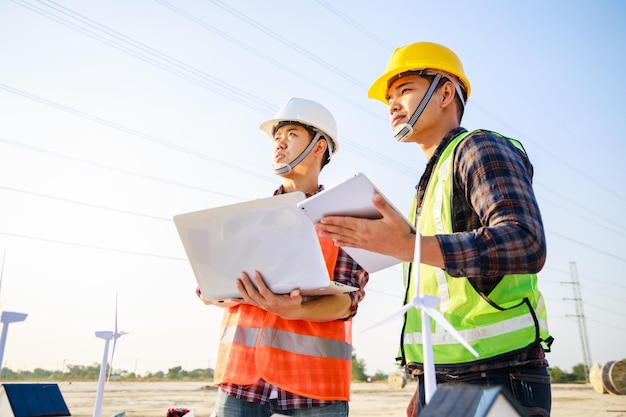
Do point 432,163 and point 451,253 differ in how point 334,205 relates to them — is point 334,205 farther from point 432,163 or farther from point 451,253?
point 432,163

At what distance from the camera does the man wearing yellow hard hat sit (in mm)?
1933

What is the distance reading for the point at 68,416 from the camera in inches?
122

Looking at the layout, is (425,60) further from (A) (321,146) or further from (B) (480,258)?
(B) (480,258)

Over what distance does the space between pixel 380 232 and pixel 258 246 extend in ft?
2.89

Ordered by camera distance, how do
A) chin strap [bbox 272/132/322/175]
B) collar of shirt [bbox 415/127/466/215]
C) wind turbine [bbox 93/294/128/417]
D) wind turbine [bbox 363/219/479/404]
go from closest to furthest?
1. wind turbine [bbox 363/219/479/404]
2. wind turbine [bbox 93/294/128/417]
3. collar of shirt [bbox 415/127/466/215]
4. chin strap [bbox 272/132/322/175]

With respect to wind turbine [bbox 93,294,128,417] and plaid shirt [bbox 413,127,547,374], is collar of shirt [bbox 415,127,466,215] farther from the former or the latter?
wind turbine [bbox 93,294,128,417]

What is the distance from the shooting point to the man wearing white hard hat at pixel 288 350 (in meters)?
3.00

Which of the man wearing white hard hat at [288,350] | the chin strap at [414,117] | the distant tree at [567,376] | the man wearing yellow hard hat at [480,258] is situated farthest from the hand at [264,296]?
the distant tree at [567,376]

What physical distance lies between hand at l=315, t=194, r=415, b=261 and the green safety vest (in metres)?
0.38

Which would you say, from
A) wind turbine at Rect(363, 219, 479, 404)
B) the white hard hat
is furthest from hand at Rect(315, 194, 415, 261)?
the white hard hat

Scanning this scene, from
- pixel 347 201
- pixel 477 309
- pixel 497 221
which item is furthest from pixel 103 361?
pixel 497 221

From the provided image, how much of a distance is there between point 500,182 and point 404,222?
46cm

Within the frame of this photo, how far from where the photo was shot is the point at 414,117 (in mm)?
2891

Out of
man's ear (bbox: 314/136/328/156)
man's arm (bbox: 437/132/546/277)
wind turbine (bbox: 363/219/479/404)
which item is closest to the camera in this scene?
wind turbine (bbox: 363/219/479/404)
